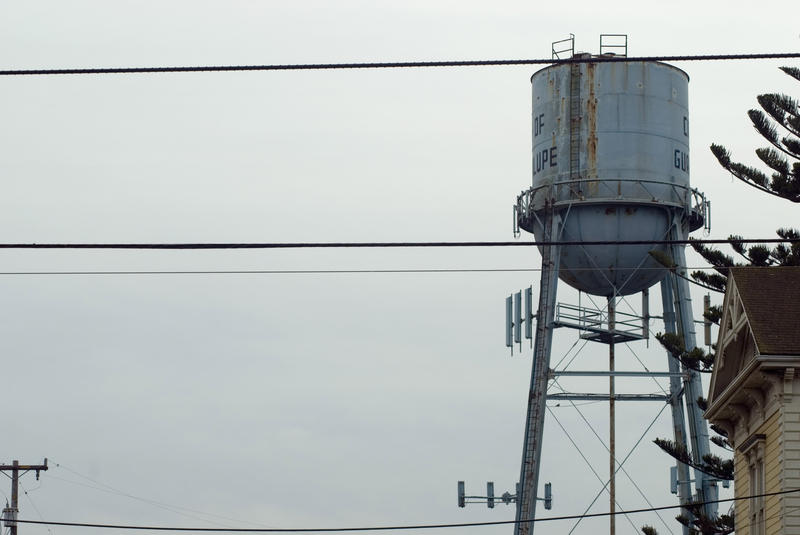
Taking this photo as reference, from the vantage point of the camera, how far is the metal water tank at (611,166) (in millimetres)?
40812

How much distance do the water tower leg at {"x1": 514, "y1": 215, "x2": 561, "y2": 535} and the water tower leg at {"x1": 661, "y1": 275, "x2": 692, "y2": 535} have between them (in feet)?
8.71

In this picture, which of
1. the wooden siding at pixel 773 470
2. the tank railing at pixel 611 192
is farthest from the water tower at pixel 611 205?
the wooden siding at pixel 773 470

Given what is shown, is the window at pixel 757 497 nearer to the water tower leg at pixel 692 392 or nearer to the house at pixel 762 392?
the house at pixel 762 392

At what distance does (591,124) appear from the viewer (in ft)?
135

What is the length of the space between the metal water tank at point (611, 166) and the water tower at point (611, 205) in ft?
0.07

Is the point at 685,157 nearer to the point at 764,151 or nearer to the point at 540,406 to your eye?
the point at 764,151

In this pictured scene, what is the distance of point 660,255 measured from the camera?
131ft

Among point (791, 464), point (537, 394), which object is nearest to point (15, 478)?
point (537, 394)

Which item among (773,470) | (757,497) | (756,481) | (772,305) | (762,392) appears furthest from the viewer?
(756,481)

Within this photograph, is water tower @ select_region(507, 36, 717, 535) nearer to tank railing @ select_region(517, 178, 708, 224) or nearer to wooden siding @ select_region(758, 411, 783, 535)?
tank railing @ select_region(517, 178, 708, 224)

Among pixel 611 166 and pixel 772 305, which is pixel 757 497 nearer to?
Answer: pixel 772 305

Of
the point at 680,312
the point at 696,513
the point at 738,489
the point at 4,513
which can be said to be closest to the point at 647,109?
the point at 680,312

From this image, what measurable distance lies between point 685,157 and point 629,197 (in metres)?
2.20

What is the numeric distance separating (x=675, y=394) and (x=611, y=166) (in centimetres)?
553
